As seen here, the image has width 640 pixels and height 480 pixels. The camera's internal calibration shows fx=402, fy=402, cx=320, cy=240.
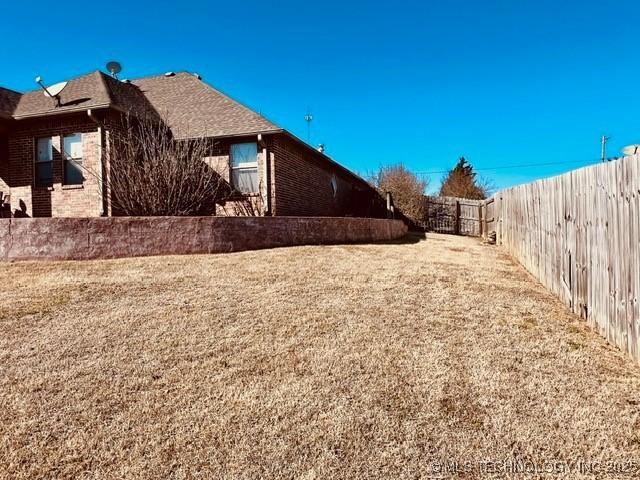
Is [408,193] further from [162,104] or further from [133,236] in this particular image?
[133,236]

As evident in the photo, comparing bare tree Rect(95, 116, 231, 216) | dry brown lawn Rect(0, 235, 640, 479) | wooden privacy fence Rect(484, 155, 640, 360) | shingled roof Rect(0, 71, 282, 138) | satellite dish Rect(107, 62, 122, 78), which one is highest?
satellite dish Rect(107, 62, 122, 78)

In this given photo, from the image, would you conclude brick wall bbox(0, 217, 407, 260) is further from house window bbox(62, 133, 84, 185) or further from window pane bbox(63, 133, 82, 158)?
window pane bbox(63, 133, 82, 158)

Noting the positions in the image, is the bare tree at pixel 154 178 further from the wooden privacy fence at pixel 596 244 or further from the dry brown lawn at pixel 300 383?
the wooden privacy fence at pixel 596 244

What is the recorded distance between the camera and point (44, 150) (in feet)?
38.9

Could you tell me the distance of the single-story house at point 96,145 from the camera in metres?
11.3

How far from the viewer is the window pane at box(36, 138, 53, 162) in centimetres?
1180

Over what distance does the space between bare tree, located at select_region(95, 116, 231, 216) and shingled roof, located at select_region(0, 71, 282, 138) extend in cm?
126

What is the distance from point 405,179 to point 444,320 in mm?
17170

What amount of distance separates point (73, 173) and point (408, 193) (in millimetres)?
14574

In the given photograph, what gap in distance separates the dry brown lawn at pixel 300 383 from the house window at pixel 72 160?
640 centimetres

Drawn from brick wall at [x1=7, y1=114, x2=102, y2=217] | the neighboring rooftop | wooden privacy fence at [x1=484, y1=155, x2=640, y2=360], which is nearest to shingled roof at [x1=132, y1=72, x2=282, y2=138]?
brick wall at [x1=7, y1=114, x2=102, y2=217]

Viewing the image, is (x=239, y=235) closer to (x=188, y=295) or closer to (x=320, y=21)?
(x=188, y=295)

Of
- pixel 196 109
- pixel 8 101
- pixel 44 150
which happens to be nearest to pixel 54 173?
pixel 44 150

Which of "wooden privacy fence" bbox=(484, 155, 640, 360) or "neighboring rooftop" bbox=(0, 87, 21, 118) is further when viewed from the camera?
"neighboring rooftop" bbox=(0, 87, 21, 118)
